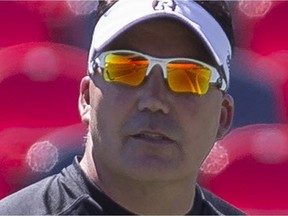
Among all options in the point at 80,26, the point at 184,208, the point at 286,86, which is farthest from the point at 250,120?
the point at 184,208

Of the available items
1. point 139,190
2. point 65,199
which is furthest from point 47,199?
point 139,190

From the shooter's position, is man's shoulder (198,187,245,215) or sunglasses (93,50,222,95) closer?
sunglasses (93,50,222,95)

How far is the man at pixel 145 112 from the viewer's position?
114 cm

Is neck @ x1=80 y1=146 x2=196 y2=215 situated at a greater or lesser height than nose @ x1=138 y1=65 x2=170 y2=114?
lesser

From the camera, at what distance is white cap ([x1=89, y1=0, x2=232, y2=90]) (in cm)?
119

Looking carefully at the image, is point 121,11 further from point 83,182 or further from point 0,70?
point 0,70

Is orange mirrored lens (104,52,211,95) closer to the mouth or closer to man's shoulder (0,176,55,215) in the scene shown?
the mouth

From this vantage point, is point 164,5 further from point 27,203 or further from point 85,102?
point 27,203

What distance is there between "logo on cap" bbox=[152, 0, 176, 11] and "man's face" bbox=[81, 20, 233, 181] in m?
0.02

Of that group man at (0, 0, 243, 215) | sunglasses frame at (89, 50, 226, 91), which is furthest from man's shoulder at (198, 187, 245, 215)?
sunglasses frame at (89, 50, 226, 91)

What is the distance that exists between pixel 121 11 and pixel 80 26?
1366mm

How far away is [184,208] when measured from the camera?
125 centimetres

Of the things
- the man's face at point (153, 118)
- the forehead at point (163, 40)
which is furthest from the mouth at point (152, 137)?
the forehead at point (163, 40)

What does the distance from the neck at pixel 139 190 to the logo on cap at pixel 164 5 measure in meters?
0.23
